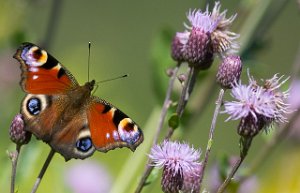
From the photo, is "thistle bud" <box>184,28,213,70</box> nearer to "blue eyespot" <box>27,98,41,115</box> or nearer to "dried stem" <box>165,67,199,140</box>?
"dried stem" <box>165,67,199,140</box>

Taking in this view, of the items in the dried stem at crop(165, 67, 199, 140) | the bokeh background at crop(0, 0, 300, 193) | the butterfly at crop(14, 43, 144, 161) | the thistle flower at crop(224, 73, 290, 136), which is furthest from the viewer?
the bokeh background at crop(0, 0, 300, 193)

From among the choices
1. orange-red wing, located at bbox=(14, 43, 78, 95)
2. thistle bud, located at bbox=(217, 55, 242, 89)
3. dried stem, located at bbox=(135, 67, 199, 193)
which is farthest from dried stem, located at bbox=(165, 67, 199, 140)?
orange-red wing, located at bbox=(14, 43, 78, 95)

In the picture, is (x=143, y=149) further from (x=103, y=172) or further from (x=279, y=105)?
(x=279, y=105)

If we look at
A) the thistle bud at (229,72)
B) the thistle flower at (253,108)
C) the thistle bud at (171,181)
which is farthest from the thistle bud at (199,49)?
the thistle bud at (171,181)

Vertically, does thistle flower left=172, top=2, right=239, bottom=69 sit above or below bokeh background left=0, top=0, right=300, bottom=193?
above

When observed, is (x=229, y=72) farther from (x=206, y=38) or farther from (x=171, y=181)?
(x=171, y=181)

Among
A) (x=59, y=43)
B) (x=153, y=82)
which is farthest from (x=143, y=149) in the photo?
(x=59, y=43)
